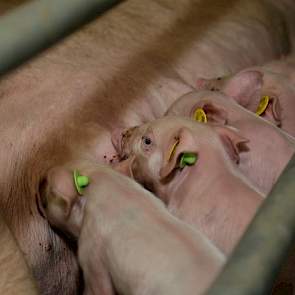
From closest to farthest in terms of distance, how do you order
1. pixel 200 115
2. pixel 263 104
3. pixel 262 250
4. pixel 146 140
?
pixel 262 250 → pixel 146 140 → pixel 200 115 → pixel 263 104

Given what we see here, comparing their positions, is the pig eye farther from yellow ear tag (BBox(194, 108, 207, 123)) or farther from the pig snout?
yellow ear tag (BBox(194, 108, 207, 123))

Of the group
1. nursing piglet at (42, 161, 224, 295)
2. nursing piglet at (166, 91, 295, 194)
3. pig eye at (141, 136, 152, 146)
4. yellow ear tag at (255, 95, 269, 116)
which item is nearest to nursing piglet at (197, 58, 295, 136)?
yellow ear tag at (255, 95, 269, 116)

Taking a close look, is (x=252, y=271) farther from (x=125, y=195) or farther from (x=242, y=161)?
(x=242, y=161)

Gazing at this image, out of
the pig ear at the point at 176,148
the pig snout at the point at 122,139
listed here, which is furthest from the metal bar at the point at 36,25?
the pig snout at the point at 122,139

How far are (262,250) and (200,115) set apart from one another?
84 cm

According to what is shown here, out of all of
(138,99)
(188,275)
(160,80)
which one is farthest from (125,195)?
(160,80)

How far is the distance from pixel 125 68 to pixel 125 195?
613 millimetres

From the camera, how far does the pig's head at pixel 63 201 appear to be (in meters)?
1.32

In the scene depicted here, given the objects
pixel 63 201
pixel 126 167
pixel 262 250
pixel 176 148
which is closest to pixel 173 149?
pixel 176 148

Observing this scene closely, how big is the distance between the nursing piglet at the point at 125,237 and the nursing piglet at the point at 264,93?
1.69 feet

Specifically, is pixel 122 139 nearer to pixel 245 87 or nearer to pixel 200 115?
pixel 200 115

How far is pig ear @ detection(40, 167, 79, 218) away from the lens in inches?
51.9

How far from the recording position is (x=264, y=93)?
1.69 m

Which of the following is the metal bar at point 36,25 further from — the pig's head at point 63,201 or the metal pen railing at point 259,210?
the pig's head at point 63,201
